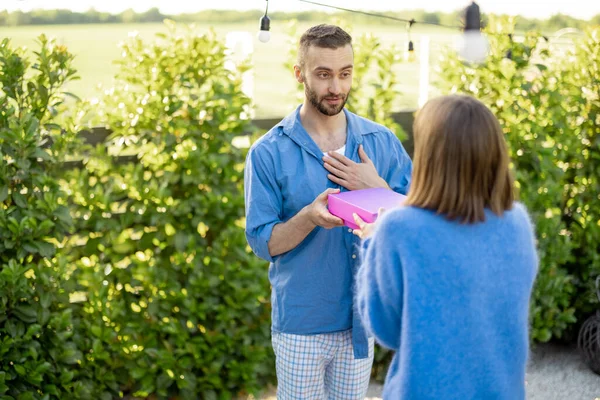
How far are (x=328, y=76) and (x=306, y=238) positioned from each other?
20.0 inches

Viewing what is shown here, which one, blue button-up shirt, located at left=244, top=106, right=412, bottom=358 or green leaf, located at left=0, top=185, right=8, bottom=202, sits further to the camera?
green leaf, located at left=0, top=185, right=8, bottom=202

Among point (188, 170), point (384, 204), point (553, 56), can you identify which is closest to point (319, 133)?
point (384, 204)

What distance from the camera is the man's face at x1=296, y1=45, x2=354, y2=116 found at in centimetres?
236

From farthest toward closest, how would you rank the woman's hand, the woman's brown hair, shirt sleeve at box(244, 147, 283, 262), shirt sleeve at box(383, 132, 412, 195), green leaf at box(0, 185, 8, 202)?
green leaf at box(0, 185, 8, 202) < shirt sleeve at box(383, 132, 412, 195) < shirt sleeve at box(244, 147, 283, 262) < the woman's hand < the woman's brown hair

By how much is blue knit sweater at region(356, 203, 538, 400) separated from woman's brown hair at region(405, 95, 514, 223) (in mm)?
34

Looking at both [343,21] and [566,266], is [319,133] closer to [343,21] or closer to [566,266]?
[343,21]

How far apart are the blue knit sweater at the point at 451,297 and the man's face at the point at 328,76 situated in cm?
72

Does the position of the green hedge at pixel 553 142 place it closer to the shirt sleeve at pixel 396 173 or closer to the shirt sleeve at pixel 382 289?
the shirt sleeve at pixel 396 173

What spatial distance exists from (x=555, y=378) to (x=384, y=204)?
275 cm

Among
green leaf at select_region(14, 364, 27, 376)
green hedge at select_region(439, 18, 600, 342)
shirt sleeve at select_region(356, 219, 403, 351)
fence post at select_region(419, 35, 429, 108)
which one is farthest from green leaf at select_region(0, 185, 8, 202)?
fence post at select_region(419, 35, 429, 108)

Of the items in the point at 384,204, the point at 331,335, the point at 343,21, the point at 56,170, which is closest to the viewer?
the point at 384,204

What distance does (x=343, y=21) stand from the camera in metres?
4.09

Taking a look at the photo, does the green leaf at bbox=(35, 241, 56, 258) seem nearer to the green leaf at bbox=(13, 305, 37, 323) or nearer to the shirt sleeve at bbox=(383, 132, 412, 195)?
the green leaf at bbox=(13, 305, 37, 323)

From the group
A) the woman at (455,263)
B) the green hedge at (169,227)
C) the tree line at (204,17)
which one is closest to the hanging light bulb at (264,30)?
the green hedge at (169,227)
